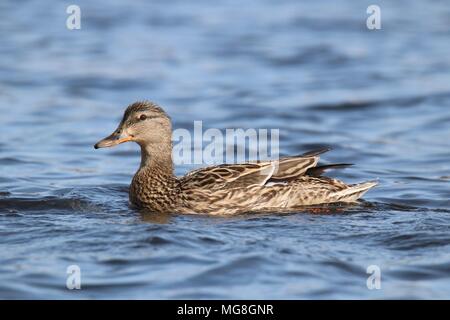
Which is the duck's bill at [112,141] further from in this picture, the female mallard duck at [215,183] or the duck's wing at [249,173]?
the duck's wing at [249,173]

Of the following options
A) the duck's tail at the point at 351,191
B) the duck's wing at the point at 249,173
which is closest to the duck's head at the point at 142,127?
the duck's wing at the point at 249,173

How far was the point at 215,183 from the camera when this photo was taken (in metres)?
12.0

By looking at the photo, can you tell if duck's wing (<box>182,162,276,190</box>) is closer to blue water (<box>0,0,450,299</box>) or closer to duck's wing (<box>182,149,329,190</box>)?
duck's wing (<box>182,149,329,190</box>)

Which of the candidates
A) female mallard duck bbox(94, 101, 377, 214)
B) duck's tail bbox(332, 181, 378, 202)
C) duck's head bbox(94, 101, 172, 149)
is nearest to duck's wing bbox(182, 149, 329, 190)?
female mallard duck bbox(94, 101, 377, 214)

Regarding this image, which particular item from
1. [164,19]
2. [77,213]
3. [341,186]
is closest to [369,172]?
[341,186]

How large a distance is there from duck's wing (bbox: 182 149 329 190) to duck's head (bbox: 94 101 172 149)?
0.64 metres

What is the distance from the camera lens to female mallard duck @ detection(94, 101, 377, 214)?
39.1 feet

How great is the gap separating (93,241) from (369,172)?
5.81m

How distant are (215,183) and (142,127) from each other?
115cm

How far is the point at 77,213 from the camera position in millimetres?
11977

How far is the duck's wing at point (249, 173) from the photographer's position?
1198 cm

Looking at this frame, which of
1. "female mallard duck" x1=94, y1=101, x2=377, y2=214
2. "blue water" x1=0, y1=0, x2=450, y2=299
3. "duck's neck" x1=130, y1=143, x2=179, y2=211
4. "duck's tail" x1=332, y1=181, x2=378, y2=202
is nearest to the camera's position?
"blue water" x1=0, y1=0, x2=450, y2=299

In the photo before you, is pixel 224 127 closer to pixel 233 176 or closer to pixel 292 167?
pixel 292 167

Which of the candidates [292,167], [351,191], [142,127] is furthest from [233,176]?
[351,191]
